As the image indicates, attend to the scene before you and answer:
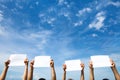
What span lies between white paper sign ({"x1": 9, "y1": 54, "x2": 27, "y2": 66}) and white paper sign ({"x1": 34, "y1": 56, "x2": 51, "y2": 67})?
0.79m

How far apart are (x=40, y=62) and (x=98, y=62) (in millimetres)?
3338

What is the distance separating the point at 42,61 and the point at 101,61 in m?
3.40

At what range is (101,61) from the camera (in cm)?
1596

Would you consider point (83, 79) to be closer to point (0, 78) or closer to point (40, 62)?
point (40, 62)

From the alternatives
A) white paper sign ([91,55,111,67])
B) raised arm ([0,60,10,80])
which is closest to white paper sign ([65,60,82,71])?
white paper sign ([91,55,111,67])

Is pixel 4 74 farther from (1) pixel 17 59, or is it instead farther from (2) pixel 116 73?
(2) pixel 116 73

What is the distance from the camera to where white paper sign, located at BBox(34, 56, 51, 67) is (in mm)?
15812

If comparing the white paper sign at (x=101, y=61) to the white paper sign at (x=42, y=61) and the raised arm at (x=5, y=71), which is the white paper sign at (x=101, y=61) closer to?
the white paper sign at (x=42, y=61)

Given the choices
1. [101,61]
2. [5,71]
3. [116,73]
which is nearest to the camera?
[116,73]

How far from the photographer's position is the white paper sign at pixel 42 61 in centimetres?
1581

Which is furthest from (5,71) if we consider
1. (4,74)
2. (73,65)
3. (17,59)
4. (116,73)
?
(116,73)

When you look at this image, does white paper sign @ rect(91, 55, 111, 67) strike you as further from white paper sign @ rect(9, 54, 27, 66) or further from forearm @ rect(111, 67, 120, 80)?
white paper sign @ rect(9, 54, 27, 66)

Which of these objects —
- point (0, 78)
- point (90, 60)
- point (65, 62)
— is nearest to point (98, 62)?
point (90, 60)

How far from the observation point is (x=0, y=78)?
1506cm
